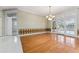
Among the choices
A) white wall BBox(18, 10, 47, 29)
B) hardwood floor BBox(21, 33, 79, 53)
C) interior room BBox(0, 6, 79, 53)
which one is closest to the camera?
interior room BBox(0, 6, 79, 53)

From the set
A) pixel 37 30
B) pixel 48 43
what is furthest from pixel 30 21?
pixel 48 43

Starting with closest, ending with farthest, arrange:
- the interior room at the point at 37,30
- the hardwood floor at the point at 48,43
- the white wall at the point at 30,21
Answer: the interior room at the point at 37,30 → the white wall at the point at 30,21 → the hardwood floor at the point at 48,43

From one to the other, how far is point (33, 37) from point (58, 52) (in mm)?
763

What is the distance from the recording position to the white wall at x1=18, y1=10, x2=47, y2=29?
2307 millimetres

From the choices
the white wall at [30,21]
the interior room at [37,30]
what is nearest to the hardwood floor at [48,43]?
the interior room at [37,30]

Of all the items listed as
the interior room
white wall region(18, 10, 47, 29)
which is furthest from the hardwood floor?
white wall region(18, 10, 47, 29)

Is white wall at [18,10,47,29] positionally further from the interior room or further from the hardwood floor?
the hardwood floor

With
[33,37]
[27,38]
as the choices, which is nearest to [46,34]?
[33,37]

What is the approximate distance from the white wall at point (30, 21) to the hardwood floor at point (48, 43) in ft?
0.96

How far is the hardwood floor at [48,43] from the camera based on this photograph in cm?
257

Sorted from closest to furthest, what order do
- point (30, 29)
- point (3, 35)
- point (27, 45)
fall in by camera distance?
point (3, 35), point (30, 29), point (27, 45)

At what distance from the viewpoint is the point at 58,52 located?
252 centimetres

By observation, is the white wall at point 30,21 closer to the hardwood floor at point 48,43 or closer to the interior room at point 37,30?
the interior room at point 37,30
